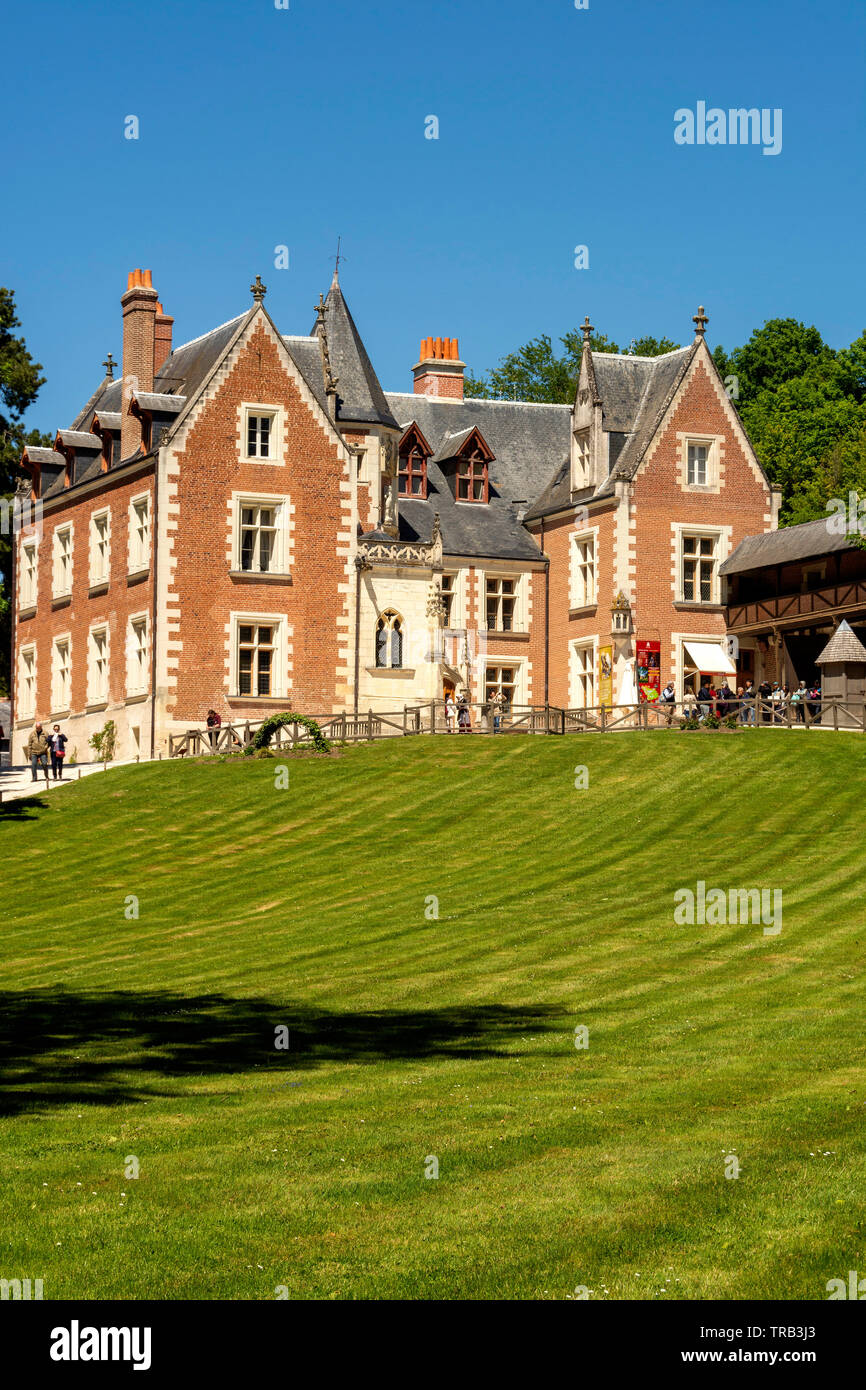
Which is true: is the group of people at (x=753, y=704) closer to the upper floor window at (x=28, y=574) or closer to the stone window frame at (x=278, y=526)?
the stone window frame at (x=278, y=526)

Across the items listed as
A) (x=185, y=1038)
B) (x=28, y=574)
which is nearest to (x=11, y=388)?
(x=28, y=574)

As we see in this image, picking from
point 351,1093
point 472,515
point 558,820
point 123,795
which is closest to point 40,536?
point 472,515

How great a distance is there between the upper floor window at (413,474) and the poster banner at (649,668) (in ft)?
31.3

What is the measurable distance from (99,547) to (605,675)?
16.0m

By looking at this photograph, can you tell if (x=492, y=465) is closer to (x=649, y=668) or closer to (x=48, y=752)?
(x=649, y=668)

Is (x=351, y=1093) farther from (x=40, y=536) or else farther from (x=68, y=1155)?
(x=40, y=536)

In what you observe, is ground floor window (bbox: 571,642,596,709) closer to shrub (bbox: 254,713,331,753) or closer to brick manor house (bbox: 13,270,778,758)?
brick manor house (bbox: 13,270,778,758)

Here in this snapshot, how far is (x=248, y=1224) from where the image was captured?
1072cm

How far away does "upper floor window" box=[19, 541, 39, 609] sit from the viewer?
60938 millimetres

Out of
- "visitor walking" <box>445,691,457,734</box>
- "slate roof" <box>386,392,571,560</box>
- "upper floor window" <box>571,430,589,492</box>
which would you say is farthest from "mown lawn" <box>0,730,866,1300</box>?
"slate roof" <box>386,392,571,560</box>

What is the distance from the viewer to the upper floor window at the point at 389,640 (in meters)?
53.0

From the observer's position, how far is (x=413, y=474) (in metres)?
59.7

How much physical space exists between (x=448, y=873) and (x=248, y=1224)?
2039cm

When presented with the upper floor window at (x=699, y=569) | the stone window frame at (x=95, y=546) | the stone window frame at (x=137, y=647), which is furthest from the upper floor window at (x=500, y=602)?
the stone window frame at (x=137, y=647)
